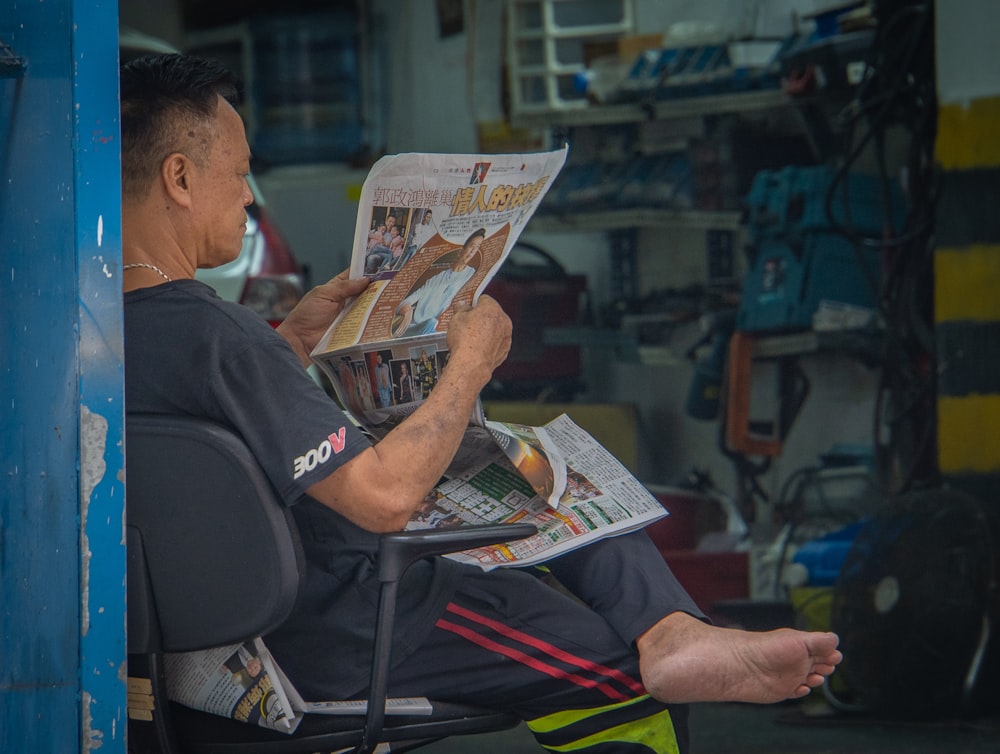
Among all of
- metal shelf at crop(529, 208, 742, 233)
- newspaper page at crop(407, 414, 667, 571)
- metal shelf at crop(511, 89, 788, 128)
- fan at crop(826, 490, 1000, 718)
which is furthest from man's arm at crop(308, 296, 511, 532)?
metal shelf at crop(529, 208, 742, 233)

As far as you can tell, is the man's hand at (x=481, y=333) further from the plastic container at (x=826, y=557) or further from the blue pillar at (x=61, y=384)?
the plastic container at (x=826, y=557)

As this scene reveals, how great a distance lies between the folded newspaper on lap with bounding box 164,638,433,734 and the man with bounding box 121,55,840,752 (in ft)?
0.16

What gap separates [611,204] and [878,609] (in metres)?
2.24

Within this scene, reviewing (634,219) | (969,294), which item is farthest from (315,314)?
(634,219)

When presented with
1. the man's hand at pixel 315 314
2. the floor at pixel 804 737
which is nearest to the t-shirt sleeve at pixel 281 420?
the man's hand at pixel 315 314

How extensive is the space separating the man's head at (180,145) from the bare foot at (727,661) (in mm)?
738

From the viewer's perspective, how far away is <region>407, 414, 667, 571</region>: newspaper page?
165cm

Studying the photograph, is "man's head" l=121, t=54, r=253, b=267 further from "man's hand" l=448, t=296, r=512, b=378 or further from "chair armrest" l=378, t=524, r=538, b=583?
"chair armrest" l=378, t=524, r=538, b=583

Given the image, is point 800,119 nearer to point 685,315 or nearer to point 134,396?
point 685,315

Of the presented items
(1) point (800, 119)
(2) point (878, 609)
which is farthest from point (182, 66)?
(1) point (800, 119)

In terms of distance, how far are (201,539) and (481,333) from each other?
1.40ft

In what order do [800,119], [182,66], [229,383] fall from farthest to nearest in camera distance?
[800,119] → [182,66] → [229,383]

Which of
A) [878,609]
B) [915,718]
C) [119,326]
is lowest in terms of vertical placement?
[915,718]

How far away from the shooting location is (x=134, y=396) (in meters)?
1.47
